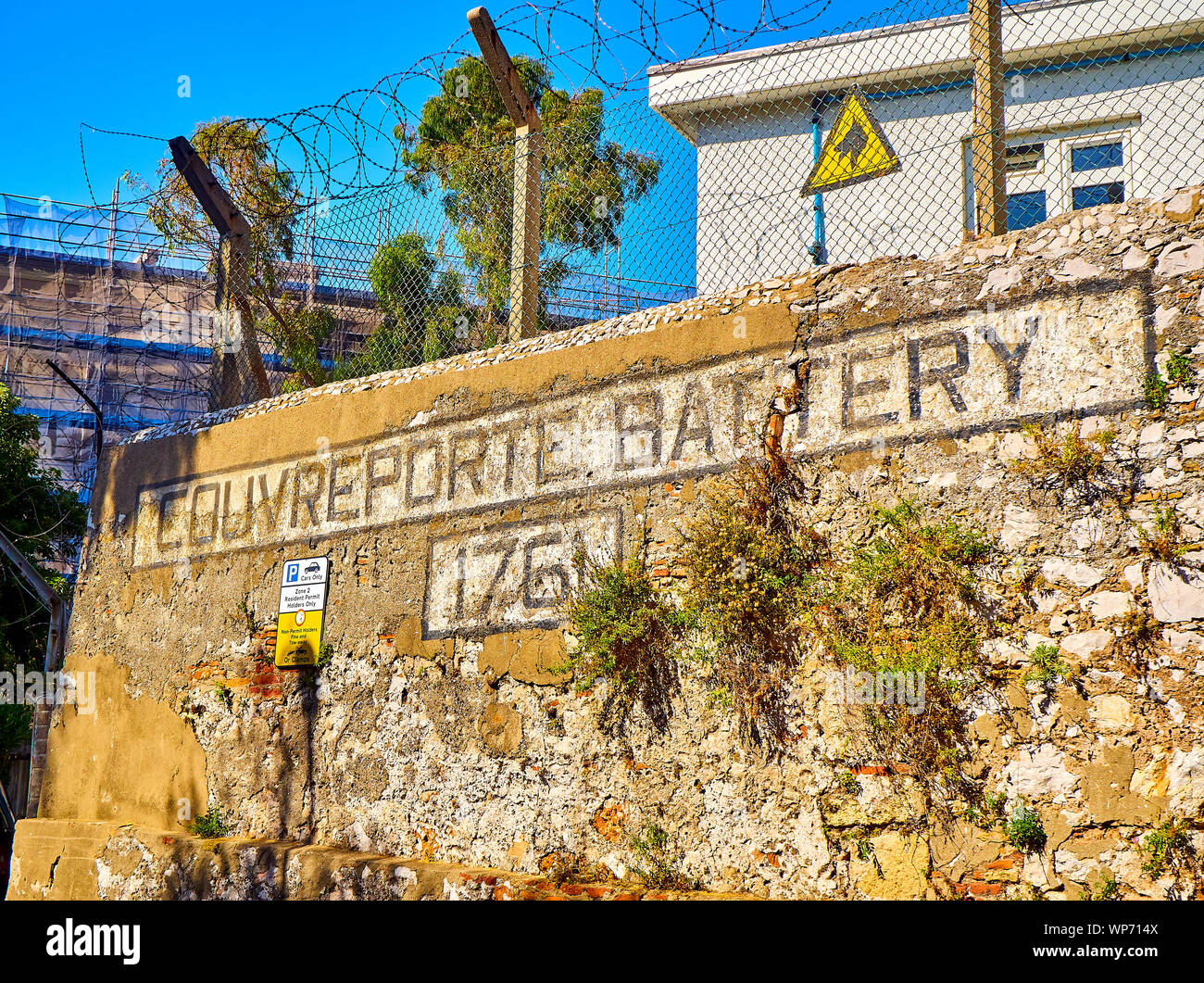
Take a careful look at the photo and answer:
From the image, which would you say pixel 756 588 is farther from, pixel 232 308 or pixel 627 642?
pixel 232 308

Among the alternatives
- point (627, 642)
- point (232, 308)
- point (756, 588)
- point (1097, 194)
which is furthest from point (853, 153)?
point (232, 308)

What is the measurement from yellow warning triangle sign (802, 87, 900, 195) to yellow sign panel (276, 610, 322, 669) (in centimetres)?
361

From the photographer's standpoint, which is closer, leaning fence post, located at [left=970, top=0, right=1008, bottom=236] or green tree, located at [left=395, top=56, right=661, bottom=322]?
leaning fence post, located at [left=970, top=0, right=1008, bottom=236]

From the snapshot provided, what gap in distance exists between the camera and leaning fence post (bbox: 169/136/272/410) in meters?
7.45

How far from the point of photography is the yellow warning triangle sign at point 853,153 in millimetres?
4984

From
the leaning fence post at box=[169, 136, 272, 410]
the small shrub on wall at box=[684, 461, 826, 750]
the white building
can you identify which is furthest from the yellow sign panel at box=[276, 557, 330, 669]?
the white building

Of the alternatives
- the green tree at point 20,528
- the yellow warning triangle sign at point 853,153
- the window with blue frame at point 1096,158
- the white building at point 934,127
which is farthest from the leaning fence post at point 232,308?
the window with blue frame at point 1096,158

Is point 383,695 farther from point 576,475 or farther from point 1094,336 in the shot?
point 1094,336

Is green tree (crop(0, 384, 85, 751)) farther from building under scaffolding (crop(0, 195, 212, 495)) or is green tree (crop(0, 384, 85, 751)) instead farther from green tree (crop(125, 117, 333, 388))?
building under scaffolding (crop(0, 195, 212, 495))

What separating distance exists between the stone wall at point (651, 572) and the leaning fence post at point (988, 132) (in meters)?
0.28

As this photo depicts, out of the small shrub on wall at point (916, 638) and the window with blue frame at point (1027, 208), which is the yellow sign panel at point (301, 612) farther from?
the window with blue frame at point (1027, 208)

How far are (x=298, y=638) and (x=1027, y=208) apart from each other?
5422 mm

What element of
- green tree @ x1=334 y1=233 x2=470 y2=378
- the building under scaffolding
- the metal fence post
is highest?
the building under scaffolding

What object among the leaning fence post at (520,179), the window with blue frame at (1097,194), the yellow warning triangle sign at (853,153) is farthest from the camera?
the window with blue frame at (1097,194)
